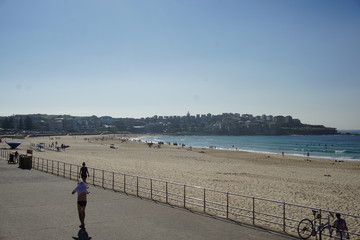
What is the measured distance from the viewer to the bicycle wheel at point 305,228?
8759 mm

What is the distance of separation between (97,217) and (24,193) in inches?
206

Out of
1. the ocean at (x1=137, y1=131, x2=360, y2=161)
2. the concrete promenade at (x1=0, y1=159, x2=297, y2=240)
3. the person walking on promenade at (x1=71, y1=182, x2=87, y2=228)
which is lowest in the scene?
the ocean at (x1=137, y1=131, x2=360, y2=161)

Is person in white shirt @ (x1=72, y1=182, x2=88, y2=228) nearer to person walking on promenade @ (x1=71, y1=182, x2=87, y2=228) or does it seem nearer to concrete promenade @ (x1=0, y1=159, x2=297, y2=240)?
person walking on promenade @ (x1=71, y1=182, x2=87, y2=228)

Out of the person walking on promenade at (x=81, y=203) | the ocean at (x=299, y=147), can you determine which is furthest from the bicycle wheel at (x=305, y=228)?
the ocean at (x=299, y=147)

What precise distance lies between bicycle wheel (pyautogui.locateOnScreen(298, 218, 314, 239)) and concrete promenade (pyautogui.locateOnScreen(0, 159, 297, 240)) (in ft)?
2.47

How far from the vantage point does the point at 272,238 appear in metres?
8.20

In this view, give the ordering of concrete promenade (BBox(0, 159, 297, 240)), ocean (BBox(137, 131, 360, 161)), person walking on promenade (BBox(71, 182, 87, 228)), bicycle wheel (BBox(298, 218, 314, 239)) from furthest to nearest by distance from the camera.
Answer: ocean (BBox(137, 131, 360, 161))
person walking on promenade (BBox(71, 182, 87, 228))
bicycle wheel (BBox(298, 218, 314, 239))
concrete promenade (BBox(0, 159, 297, 240))

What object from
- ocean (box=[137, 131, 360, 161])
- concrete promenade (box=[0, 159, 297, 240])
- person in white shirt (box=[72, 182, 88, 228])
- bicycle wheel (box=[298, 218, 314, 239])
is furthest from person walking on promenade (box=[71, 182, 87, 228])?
ocean (box=[137, 131, 360, 161])

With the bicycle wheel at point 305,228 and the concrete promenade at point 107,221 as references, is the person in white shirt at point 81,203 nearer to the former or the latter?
the concrete promenade at point 107,221

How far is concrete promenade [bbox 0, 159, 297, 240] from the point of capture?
27.1ft

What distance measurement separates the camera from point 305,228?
8.77 m

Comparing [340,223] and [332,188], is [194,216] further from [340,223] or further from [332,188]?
[332,188]

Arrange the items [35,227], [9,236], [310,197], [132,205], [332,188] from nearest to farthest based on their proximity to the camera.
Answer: [9,236] → [35,227] → [132,205] → [310,197] → [332,188]

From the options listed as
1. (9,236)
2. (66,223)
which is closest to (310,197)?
(66,223)
